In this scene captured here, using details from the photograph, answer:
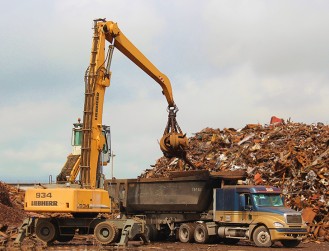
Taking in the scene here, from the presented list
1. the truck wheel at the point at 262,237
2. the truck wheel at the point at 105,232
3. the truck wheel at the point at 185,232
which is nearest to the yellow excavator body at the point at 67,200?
the truck wheel at the point at 105,232

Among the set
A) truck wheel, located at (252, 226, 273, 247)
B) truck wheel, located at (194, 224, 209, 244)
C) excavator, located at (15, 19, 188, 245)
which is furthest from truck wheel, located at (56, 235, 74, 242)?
truck wheel, located at (252, 226, 273, 247)

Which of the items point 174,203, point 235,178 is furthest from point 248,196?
point 174,203

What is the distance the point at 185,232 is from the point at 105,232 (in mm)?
4967

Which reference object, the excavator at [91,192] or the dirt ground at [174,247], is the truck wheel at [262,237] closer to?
the dirt ground at [174,247]

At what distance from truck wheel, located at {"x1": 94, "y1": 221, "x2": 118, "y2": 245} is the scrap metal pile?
8718 millimetres

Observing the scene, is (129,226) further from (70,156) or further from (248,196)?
(70,156)

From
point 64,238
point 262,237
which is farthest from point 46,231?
point 262,237

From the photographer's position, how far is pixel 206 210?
25750mm

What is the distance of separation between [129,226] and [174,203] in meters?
4.71

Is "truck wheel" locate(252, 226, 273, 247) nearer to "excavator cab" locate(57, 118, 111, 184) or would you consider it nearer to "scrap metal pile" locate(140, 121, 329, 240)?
"scrap metal pile" locate(140, 121, 329, 240)

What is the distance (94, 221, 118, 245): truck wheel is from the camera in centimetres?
2195

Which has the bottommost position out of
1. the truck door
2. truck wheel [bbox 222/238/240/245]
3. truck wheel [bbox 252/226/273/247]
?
truck wheel [bbox 222/238/240/245]

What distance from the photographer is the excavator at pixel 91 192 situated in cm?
2206

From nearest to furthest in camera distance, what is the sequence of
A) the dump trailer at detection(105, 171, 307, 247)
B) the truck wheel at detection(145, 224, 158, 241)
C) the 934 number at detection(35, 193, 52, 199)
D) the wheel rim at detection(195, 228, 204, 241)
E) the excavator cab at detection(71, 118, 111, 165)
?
the 934 number at detection(35, 193, 52, 199), the dump trailer at detection(105, 171, 307, 247), the excavator cab at detection(71, 118, 111, 165), the wheel rim at detection(195, 228, 204, 241), the truck wheel at detection(145, 224, 158, 241)
